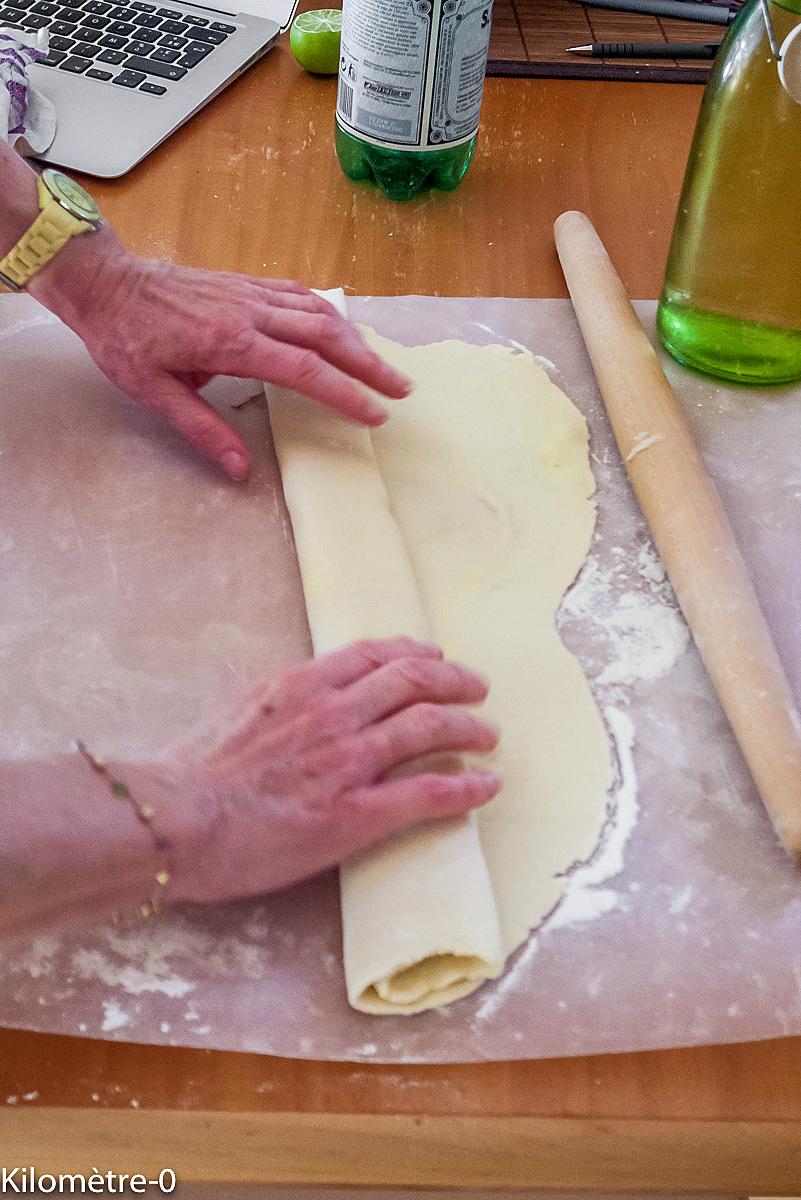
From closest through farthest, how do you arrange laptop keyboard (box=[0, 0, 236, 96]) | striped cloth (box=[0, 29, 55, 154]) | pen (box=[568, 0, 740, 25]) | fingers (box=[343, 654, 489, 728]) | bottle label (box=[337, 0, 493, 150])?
fingers (box=[343, 654, 489, 728])
bottle label (box=[337, 0, 493, 150])
striped cloth (box=[0, 29, 55, 154])
laptop keyboard (box=[0, 0, 236, 96])
pen (box=[568, 0, 740, 25])

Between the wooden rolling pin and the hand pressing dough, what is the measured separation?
2.2 inches

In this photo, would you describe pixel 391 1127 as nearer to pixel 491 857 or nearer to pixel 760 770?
pixel 491 857

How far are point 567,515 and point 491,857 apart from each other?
0.35m

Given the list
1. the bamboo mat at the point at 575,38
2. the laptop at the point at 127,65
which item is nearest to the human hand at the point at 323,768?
the laptop at the point at 127,65

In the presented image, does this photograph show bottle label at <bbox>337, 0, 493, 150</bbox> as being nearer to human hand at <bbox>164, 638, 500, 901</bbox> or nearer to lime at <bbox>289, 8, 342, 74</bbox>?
lime at <bbox>289, 8, 342, 74</bbox>

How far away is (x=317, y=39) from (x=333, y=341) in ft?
2.33

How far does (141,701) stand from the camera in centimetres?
79

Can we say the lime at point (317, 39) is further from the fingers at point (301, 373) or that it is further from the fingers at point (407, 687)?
the fingers at point (407, 687)

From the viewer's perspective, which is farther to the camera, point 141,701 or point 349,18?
point 349,18

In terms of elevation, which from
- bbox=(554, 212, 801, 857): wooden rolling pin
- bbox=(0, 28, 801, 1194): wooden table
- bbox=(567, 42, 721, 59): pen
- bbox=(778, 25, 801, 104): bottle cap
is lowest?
bbox=(0, 28, 801, 1194): wooden table

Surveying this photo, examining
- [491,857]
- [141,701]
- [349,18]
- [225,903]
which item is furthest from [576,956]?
[349,18]

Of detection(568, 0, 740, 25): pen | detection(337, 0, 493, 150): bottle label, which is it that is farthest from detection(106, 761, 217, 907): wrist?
detection(568, 0, 740, 25): pen

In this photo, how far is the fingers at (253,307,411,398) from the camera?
993 millimetres

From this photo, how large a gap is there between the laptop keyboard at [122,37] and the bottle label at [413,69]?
1.09 ft
